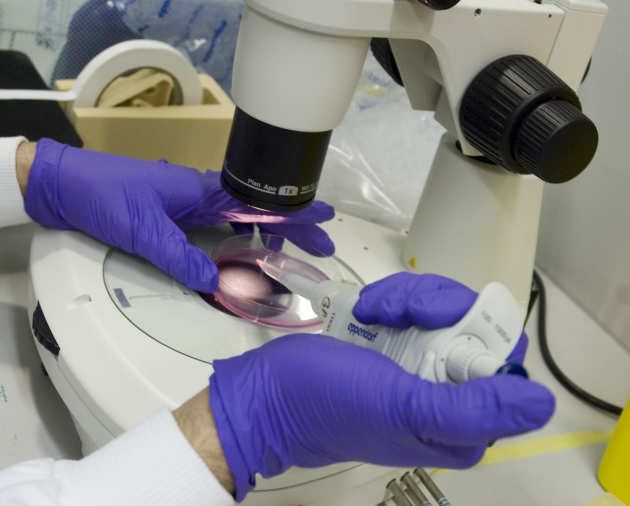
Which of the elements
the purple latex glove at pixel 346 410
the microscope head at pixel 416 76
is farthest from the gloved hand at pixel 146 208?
the purple latex glove at pixel 346 410

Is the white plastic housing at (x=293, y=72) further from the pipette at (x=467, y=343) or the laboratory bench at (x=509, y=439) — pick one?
the laboratory bench at (x=509, y=439)

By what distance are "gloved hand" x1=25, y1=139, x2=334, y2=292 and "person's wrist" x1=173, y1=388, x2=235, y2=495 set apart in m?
0.23

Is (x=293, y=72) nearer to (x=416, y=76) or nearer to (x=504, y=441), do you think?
(x=416, y=76)

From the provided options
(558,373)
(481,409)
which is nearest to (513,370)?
(481,409)

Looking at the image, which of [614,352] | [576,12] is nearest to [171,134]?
[576,12]

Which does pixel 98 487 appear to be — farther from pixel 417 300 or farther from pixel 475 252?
pixel 475 252

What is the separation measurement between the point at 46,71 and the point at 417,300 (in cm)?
110

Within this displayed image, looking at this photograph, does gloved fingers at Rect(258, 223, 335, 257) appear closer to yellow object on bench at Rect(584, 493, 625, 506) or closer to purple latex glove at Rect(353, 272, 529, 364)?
purple latex glove at Rect(353, 272, 529, 364)

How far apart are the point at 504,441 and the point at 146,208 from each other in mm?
617

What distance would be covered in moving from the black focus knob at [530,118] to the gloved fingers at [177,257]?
0.37 metres

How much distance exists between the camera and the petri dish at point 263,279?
0.85 m

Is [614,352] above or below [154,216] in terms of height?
below

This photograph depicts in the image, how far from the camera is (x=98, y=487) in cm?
59

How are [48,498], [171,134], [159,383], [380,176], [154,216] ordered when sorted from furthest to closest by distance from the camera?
[380,176] → [171,134] → [154,216] → [159,383] → [48,498]
